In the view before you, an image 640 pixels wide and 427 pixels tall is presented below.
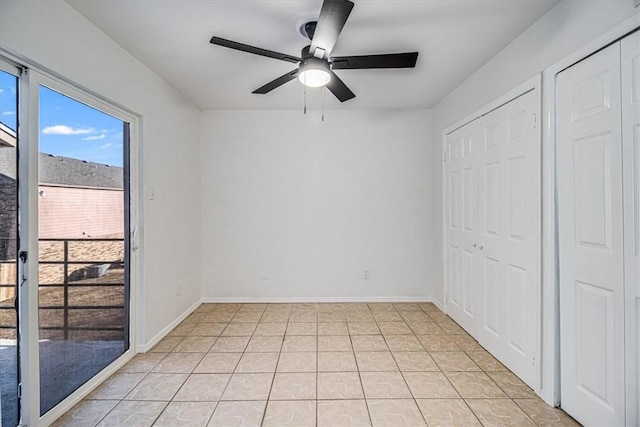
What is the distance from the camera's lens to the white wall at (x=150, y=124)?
1.72 m

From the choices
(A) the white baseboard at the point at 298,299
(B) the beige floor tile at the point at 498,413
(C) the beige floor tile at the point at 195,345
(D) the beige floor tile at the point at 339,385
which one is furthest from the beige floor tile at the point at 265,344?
(B) the beige floor tile at the point at 498,413

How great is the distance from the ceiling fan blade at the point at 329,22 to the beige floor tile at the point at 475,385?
2407mm

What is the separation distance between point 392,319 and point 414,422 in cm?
167

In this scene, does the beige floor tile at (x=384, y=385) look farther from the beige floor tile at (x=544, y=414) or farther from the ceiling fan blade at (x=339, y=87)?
the ceiling fan blade at (x=339, y=87)

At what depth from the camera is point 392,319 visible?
349 centimetres

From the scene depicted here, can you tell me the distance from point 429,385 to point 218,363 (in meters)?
1.63

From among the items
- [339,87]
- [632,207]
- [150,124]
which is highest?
[339,87]

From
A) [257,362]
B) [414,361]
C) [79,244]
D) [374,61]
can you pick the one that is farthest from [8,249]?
[414,361]

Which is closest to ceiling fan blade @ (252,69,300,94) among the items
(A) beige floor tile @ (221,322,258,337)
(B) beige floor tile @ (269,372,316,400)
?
(B) beige floor tile @ (269,372,316,400)

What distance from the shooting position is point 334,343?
9.50ft

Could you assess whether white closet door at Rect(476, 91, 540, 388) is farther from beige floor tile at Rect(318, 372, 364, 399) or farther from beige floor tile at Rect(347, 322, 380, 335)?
beige floor tile at Rect(318, 372, 364, 399)

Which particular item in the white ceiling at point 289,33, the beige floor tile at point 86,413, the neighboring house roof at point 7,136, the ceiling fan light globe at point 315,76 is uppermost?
the white ceiling at point 289,33

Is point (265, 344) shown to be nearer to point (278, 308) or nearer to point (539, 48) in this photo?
point (278, 308)

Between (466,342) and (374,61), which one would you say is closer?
(374,61)
